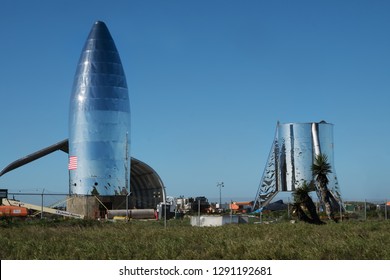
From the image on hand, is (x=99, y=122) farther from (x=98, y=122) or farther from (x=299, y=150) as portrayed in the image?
(x=299, y=150)

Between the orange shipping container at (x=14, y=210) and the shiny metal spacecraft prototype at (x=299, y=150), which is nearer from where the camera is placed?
the orange shipping container at (x=14, y=210)

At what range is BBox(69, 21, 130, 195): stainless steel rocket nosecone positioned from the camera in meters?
59.8

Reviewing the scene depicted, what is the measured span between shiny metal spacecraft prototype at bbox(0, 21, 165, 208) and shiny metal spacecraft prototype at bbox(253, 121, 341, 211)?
1590 cm

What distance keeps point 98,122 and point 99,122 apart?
96 millimetres

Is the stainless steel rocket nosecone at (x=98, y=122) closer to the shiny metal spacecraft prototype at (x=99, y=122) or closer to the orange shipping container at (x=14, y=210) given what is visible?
the shiny metal spacecraft prototype at (x=99, y=122)

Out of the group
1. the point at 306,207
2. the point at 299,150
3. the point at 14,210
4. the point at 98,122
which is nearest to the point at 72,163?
the point at 98,122

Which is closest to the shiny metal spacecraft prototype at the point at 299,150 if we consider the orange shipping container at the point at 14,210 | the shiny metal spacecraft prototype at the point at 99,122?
the shiny metal spacecraft prototype at the point at 99,122

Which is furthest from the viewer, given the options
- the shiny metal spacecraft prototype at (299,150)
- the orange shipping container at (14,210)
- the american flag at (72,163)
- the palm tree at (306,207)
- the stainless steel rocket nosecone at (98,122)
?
the shiny metal spacecraft prototype at (299,150)

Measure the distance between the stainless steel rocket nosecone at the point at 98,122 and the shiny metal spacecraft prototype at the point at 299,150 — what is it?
16.1 meters

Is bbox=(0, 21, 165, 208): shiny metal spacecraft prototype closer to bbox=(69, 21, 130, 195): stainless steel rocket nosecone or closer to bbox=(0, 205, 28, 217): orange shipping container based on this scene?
bbox=(69, 21, 130, 195): stainless steel rocket nosecone

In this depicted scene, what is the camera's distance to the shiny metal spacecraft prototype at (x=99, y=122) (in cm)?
5978

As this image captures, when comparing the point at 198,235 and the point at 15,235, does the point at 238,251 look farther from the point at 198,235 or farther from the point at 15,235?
the point at 15,235

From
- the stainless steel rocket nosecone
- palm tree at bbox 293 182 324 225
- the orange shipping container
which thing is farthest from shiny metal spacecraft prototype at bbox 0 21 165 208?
palm tree at bbox 293 182 324 225

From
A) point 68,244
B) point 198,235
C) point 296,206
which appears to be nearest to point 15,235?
point 68,244
